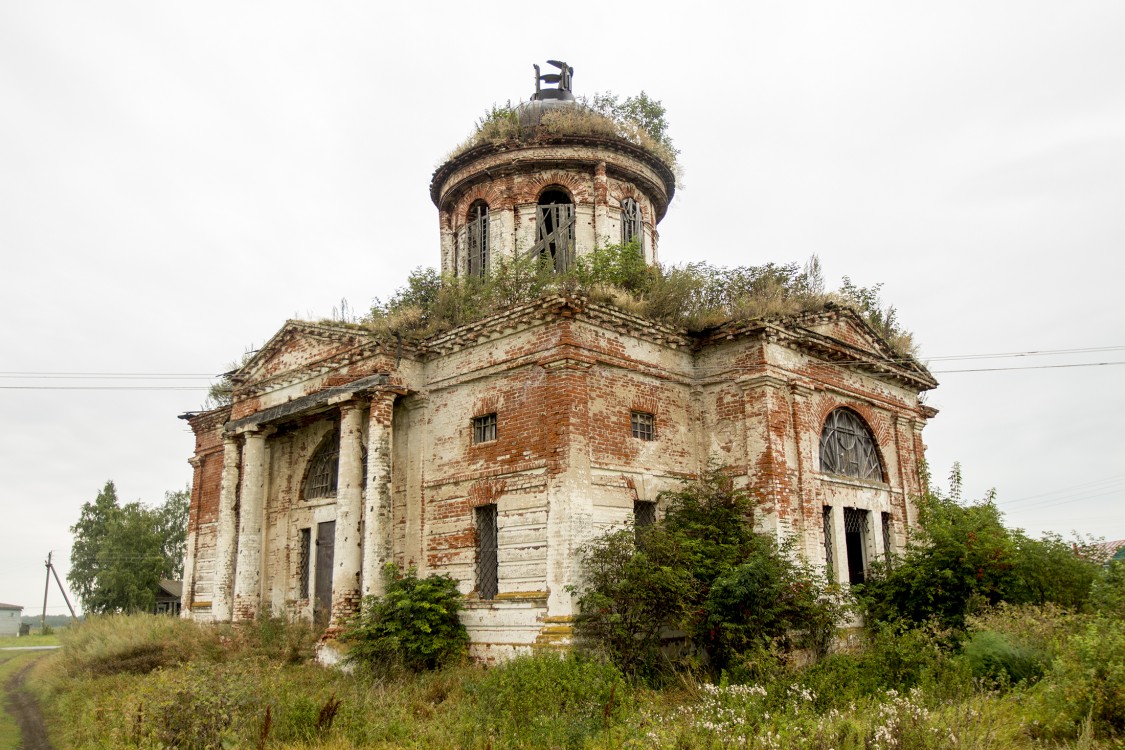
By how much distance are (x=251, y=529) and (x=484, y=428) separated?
20.9 feet

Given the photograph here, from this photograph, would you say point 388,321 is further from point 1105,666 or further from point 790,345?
point 1105,666

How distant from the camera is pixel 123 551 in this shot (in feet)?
132

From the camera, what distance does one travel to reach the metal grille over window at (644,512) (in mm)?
13750

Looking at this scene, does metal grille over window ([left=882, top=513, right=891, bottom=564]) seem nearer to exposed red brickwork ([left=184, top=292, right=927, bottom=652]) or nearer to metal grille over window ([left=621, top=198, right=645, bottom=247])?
exposed red brickwork ([left=184, top=292, right=927, bottom=652])

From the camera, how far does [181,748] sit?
27.3 feet

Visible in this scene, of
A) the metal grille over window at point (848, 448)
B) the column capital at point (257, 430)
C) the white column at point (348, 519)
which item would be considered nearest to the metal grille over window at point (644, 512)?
the metal grille over window at point (848, 448)

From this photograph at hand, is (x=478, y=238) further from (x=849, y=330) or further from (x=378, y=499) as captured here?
(x=849, y=330)

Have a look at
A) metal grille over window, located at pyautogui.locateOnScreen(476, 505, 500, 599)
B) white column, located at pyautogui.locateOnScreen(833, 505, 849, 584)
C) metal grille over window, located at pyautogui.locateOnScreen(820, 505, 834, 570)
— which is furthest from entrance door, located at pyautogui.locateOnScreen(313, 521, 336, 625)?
white column, located at pyautogui.locateOnScreen(833, 505, 849, 584)

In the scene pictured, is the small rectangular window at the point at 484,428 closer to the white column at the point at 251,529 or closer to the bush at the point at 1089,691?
Result: the white column at the point at 251,529

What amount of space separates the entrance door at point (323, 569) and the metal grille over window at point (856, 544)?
33.7 ft

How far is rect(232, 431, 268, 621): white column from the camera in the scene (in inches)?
661

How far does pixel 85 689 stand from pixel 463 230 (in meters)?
11.7

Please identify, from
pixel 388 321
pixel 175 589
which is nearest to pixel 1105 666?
pixel 388 321

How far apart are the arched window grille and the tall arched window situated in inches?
51.9
